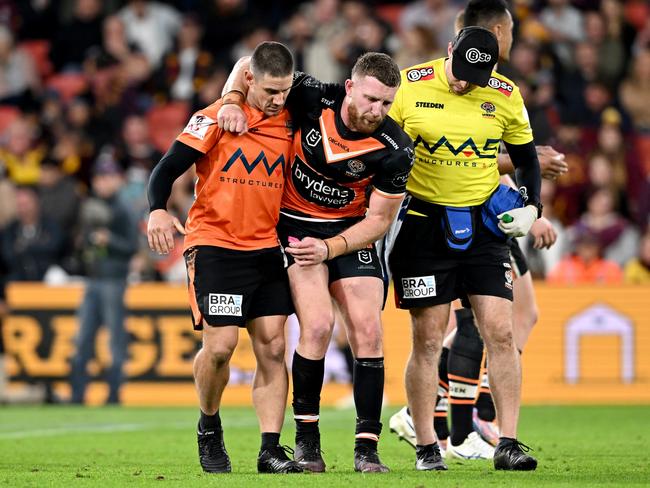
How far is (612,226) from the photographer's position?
1570cm

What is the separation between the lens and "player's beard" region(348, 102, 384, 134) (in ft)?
23.7

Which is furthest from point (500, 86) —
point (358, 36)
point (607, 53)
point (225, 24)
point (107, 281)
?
point (225, 24)


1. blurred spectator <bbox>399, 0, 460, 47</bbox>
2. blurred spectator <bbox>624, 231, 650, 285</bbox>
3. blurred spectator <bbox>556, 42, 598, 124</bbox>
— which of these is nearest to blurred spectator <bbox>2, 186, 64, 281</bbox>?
blurred spectator <bbox>399, 0, 460, 47</bbox>

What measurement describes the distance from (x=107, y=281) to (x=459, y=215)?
798 centimetres

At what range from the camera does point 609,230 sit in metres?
15.7

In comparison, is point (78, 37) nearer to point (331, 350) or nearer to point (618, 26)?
point (331, 350)

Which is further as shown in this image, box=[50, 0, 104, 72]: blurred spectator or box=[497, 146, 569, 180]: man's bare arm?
box=[50, 0, 104, 72]: blurred spectator

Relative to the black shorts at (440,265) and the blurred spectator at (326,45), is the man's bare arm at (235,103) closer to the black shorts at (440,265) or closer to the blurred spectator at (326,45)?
the black shorts at (440,265)

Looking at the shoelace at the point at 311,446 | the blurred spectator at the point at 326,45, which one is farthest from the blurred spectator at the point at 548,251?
the shoelace at the point at 311,446

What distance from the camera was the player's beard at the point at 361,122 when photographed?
7.23 m

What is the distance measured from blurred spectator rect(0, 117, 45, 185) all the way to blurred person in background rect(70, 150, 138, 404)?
2.43 m

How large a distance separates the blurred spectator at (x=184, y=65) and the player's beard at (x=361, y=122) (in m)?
11.7

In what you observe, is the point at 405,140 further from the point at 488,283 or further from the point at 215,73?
the point at 215,73

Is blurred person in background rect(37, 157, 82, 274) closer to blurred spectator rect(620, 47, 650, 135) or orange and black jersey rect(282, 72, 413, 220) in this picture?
blurred spectator rect(620, 47, 650, 135)
